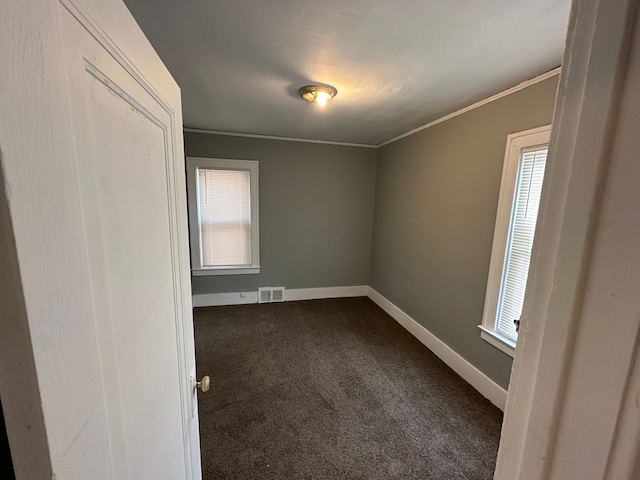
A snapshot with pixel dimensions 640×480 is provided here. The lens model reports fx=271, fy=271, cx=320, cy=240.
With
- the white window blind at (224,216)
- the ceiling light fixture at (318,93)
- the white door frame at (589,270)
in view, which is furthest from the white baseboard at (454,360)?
the ceiling light fixture at (318,93)

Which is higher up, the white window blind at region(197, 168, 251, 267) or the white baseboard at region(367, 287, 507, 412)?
the white window blind at region(197, 168, 251, 267)

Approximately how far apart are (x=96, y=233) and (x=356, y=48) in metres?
1.57

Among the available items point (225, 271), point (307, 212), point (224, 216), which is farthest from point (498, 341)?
point (224, 216)

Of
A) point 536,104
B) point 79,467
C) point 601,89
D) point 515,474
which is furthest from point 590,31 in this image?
point 536,104

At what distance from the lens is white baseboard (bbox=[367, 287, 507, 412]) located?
208cm

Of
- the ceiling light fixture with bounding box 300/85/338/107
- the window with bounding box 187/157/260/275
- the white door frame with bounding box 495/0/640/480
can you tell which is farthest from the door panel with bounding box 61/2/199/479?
the window with bounding box 187/157/260/275

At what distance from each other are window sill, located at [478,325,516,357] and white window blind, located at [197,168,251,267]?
2893mm

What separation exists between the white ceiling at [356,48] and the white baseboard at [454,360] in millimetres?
2045

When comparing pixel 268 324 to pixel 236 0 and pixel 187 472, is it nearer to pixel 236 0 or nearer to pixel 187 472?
pixel 187 472

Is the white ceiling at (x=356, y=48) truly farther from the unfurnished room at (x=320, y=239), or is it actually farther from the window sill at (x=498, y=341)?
the window sill at (x=498, y=341)

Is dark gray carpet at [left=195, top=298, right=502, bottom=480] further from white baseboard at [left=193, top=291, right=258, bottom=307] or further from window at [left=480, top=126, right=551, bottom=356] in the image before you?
window at [left=480, top=126, right=551, bottom=356]

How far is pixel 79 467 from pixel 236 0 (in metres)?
1.55

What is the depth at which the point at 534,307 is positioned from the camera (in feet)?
1.41

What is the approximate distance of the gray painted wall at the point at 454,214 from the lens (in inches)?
80.1
